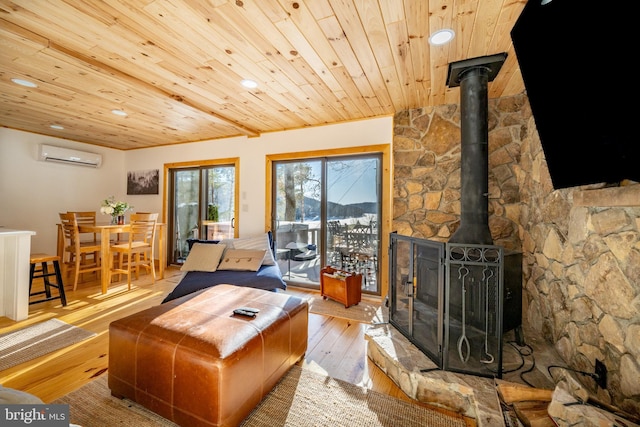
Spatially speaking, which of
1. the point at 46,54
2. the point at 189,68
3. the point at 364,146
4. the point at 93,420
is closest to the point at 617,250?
the point at 364,146

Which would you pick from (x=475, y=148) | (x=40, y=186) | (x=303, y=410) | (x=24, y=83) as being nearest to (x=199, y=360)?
(x=303, y=410)

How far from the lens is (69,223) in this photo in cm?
372

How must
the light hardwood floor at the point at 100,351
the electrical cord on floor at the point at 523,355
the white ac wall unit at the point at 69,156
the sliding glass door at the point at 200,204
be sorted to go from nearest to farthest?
the electrical cord on floor at the point at 523,355
the light hardwood floor at the point at 100,351
the white ac wall unit at the point at 69,156
the sliding glass door at the point at 200,204

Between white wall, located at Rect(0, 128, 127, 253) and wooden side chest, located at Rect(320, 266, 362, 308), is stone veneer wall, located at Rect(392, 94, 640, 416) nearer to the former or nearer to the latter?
wooden side chest, located at Rect(320, 266, 362, 308)

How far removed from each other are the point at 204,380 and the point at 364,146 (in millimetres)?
2946

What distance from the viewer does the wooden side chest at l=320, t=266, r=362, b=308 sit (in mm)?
3182

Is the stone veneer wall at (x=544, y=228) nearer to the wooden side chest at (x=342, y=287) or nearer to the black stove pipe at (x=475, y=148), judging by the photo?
the black stove pipe at (x=475, y=148)

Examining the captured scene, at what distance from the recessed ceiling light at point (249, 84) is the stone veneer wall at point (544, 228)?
1672 mm

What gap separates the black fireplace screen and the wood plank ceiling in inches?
55.2

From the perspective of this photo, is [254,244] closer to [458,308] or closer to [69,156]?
[458,308]

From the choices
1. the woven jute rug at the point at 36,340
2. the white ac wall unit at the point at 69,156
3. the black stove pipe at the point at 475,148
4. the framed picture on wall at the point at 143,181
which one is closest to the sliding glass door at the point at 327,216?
the black stove pipe at the point at 475,148

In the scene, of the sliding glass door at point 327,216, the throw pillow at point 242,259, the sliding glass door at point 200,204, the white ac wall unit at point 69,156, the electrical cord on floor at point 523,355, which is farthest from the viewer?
the sliding glass door at point 200,204

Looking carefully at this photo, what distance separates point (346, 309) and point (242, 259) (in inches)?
55.7

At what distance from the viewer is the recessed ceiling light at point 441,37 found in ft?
5.73
